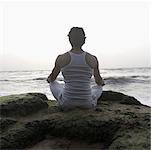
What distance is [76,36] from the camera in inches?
194

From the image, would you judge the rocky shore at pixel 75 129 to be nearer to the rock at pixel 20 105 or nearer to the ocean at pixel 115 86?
the rock at pixel 20 105

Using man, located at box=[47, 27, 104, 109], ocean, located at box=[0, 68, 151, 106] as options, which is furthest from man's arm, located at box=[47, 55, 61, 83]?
ocean, located at box=[0, 68, 151, 106]

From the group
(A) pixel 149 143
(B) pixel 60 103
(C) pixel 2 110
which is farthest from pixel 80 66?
(A) pixel 149 143

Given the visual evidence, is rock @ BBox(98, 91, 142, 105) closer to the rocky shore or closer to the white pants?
the white pants

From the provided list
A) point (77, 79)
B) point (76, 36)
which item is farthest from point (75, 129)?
point (76, 36)

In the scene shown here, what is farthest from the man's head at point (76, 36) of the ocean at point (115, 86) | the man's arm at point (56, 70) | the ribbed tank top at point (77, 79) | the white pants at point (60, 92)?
the ocean at point (115, 86)

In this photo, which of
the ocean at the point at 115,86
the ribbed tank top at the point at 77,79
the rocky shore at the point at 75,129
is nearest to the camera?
the rocky shore at the point at 75,129

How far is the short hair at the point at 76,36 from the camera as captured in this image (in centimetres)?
492

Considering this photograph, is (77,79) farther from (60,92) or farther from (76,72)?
(60,92)

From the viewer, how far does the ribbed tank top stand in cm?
480

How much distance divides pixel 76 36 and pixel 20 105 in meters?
1.37

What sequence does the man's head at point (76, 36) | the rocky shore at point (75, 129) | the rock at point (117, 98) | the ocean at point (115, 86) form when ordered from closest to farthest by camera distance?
the rocky shore at point (75, 129), the man's head at point (76, 36), the rock at point (117, 98), the ocean at point (115, 86)

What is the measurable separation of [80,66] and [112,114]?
860 mm

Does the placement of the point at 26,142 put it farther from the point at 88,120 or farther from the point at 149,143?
the point at 149,143
